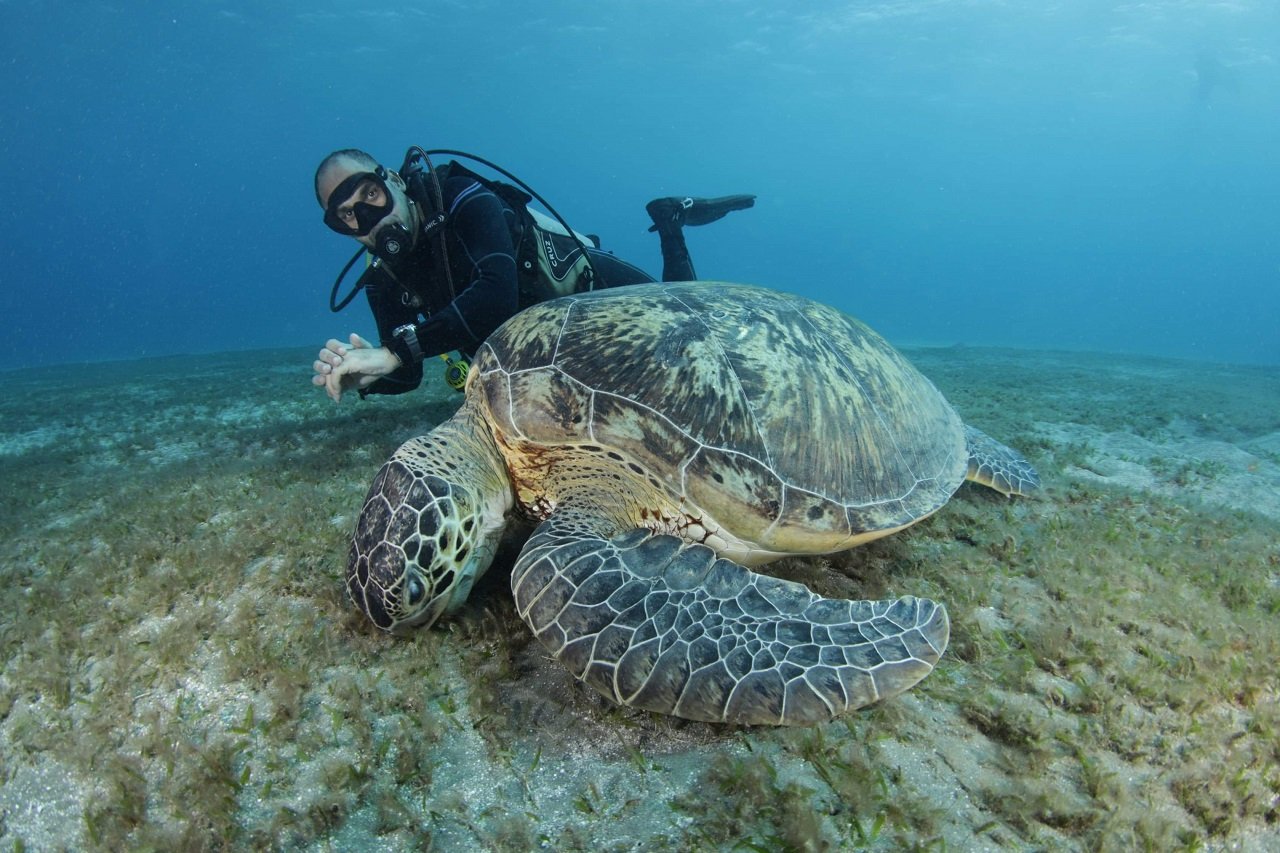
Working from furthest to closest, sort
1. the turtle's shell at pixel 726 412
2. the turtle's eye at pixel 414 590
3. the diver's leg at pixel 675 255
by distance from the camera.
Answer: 1. the diver's leg at pixel 675 255
2. the turtle's shell at pixel 726 412
3. the turtle's eye at pixel 414 590

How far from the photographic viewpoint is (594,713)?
1872 mm

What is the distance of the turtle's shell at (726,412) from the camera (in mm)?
2438

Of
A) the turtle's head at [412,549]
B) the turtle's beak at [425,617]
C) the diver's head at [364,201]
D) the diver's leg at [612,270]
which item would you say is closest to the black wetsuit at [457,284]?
the diver's head at [364,201]

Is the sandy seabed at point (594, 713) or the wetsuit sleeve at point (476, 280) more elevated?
the wetsuit sleeve at point (476, 280)

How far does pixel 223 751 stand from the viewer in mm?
1761

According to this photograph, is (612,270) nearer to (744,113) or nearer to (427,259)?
(427,259)

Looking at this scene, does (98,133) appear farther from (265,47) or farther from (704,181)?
(704,181)

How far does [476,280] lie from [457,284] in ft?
1.99

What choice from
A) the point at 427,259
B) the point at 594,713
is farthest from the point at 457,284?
the point at 594,713

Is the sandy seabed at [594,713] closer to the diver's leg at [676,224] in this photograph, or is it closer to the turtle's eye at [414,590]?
the turtle's eye at [414,590]

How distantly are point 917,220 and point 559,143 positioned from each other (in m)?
106

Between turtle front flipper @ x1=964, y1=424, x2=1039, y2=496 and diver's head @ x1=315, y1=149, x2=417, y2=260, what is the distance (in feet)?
13.0

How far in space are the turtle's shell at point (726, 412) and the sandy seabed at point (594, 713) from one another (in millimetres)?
385

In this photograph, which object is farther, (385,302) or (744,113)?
(744,113)
